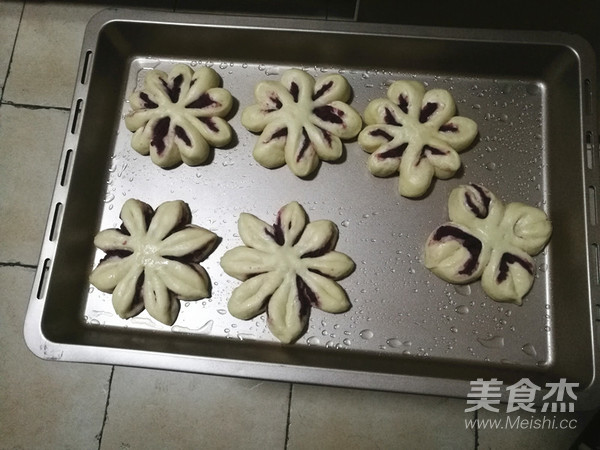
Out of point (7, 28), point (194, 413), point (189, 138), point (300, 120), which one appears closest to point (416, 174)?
point (300, 120)

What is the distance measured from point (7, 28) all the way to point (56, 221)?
0.77 meters

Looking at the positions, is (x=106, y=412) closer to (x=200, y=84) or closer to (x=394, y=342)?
(x=394, y=342)

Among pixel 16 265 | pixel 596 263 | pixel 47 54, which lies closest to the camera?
pixel 596 263

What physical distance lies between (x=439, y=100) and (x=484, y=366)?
610 mm

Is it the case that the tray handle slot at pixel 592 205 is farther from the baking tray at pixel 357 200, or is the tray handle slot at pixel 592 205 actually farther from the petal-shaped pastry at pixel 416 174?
the petal-shaped pastry at pixel 416 174

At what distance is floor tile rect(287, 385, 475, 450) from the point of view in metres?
1.16

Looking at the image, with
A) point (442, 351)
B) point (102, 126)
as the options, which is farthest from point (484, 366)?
point (102, 126)

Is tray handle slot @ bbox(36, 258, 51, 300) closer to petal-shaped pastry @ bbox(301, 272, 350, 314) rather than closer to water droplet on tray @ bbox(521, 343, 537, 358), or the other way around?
petal-shaped pastry @ bbox(301, 272, 350, 314)

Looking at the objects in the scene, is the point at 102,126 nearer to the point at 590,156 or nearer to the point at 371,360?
the point at 371,360

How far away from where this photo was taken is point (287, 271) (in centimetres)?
107

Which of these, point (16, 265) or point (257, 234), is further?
point (16, 265)

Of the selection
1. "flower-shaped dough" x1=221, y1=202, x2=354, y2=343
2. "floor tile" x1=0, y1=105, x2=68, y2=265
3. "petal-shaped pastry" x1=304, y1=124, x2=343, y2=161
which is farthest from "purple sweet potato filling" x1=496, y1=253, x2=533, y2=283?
"floor tile" x1=0, y1=105, x2=68, y2=265

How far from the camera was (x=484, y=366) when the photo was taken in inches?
42.8

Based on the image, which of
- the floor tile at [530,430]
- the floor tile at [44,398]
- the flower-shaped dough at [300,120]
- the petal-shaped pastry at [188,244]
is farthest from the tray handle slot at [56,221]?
the floor tile at [530,430]
